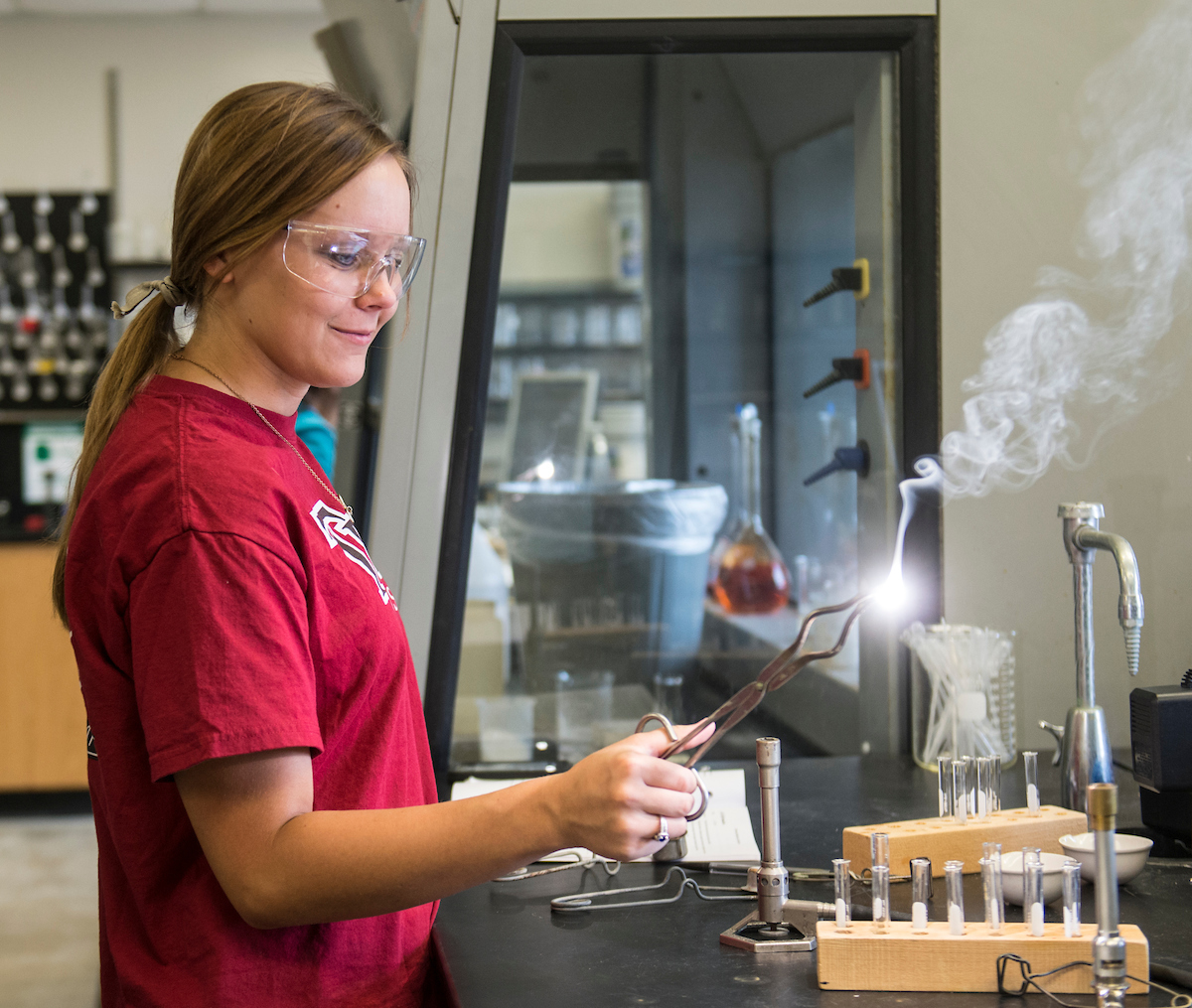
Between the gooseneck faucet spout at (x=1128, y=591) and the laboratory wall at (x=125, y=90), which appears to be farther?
the laboratory wall at (x=125, y=90)

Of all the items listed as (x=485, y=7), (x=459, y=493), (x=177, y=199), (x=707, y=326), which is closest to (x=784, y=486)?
(x=707, y=326)

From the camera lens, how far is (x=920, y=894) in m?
0.91

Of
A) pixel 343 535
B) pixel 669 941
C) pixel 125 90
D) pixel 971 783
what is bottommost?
pixel 669 941

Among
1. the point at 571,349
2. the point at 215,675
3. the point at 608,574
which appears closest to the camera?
the point at 215,675

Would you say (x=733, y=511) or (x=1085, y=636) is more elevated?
(x=733, y=511)

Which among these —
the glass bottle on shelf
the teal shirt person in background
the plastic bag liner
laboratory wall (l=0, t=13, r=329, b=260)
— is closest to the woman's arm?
the plastic bag liner

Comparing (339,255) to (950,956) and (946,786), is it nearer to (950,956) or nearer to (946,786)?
(950,956)

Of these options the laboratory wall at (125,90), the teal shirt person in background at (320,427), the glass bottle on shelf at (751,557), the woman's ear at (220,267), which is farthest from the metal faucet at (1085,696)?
the laboratory wall at (125,90)

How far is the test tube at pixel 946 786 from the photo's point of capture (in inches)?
47.3

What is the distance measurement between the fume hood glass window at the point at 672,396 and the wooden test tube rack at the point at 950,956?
3.30ft

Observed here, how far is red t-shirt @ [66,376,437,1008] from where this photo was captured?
73 cm

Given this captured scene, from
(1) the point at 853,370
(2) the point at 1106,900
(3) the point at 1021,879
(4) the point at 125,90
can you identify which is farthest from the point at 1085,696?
(4) the point at 125,90

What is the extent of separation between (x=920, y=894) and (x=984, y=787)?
32cm

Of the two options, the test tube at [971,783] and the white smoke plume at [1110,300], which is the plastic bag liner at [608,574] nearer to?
the white smoke plume at [1110,300]
